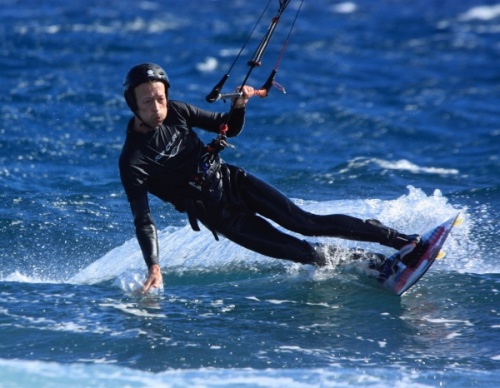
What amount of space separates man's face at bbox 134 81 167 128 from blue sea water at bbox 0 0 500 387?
1.19m

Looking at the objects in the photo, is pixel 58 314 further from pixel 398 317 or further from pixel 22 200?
pixel 22 200

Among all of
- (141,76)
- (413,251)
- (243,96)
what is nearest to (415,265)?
(413,251)

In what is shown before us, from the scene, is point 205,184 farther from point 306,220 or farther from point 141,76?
point 141,76

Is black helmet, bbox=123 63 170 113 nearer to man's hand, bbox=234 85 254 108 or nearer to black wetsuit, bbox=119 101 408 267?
black wetsuit, bbox=119 101 408 267

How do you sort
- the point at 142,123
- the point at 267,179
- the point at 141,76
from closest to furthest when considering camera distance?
the point at 141,76
the point at 142,123
the point at 267,179

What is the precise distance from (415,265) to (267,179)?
16.1 feet

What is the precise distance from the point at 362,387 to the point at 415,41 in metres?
19.4

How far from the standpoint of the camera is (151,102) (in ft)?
22.4

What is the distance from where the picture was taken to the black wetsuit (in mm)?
6973

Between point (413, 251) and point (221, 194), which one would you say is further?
point (221, 194)

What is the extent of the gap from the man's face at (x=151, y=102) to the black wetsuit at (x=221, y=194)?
13 cm

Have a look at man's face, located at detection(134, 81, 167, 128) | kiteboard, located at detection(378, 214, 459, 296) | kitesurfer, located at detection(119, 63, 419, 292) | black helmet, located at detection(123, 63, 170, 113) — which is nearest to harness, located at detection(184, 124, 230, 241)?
kitesurfer, located at detection(119, 63, 419, 292)

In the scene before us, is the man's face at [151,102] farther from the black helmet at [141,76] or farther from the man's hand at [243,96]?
the man's hand at [243,96]

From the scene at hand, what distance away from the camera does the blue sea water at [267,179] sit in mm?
6164
